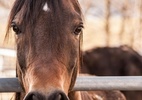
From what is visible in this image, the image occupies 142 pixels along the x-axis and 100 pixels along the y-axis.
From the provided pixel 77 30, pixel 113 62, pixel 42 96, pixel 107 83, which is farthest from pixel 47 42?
pixel 113 62

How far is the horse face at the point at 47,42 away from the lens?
190cm

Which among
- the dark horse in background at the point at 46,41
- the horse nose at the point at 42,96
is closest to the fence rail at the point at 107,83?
the dark horse in background at the point at 46,41

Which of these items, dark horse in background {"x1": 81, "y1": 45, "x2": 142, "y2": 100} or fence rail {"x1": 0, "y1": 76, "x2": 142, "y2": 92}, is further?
dark horse in background {"x1": 81, "y1": 45, "x2": 142, "y2": 100}

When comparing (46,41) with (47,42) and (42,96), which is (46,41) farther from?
(42,96)

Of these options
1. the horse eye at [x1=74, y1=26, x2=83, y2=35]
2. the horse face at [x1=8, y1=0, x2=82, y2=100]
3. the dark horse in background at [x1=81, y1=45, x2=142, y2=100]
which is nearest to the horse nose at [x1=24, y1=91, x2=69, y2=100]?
the horse face at [x1=8, y1=0, x2=82, y2=100]

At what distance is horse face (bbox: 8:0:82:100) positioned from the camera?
1.90 meters

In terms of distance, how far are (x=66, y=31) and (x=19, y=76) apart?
0.37 metres

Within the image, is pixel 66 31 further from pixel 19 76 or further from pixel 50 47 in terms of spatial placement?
pixel 19 76

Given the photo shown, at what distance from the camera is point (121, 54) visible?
7172 millimetres

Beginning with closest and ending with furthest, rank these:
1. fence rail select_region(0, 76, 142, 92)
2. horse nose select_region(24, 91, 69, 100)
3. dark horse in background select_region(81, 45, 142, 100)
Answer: horse nose select_region(24, 91, 69, 100), fence rail select_region(0, 76, 142, 92), dark horse in background select_region(81, 45, 142, 100)

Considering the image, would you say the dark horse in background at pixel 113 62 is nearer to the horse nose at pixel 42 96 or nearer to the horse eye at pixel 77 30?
the horse eye at pixel 77 30

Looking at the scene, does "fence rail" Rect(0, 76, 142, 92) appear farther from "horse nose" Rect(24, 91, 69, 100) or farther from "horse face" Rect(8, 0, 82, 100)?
"horse nose" Rect(24, 91, 69, 100)

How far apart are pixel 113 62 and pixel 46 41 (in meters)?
5.33

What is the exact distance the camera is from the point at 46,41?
1980 mm
